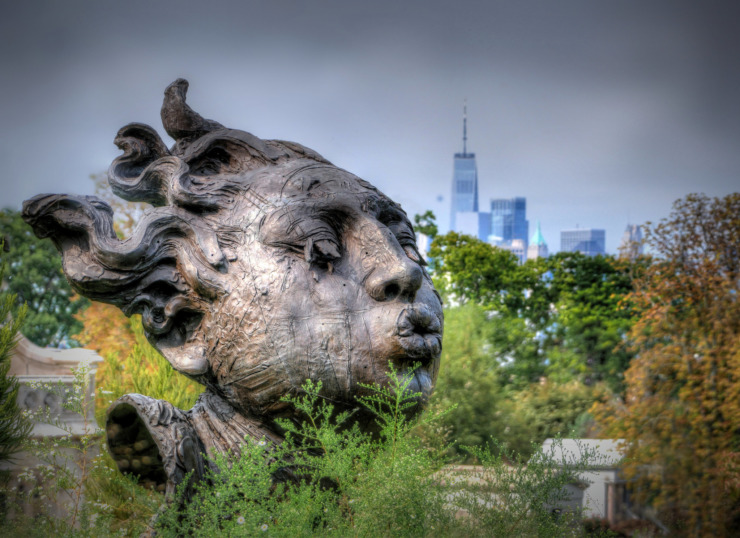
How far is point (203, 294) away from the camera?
7.66 feet

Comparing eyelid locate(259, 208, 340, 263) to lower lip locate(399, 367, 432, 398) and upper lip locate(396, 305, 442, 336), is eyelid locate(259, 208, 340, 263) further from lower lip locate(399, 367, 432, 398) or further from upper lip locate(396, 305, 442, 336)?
lower lip locate(399, 367, 432, 398)

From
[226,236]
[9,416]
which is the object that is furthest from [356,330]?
[9,416]

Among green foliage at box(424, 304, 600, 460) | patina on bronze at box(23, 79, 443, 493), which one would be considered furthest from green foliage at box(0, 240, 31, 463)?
green foliage at box(424, 304, 600, 460)

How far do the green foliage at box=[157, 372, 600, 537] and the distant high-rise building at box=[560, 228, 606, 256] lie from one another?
4.99 metres

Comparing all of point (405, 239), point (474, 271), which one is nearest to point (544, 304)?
point (474, 271)

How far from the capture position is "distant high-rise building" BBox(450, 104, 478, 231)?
566 cm

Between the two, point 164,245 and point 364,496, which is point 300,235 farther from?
point 364,496

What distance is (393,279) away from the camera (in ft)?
7.38

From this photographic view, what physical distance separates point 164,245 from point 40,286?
19.8 ft

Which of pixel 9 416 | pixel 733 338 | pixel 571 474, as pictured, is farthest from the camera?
pixel 733 338

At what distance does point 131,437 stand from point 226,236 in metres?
0.75

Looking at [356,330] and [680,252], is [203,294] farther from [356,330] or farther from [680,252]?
[680,252]

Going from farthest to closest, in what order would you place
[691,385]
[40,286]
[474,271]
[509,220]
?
[474,271]
[40,286]
[509,220]
[691,385]

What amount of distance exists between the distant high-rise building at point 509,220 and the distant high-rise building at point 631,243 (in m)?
0.95
